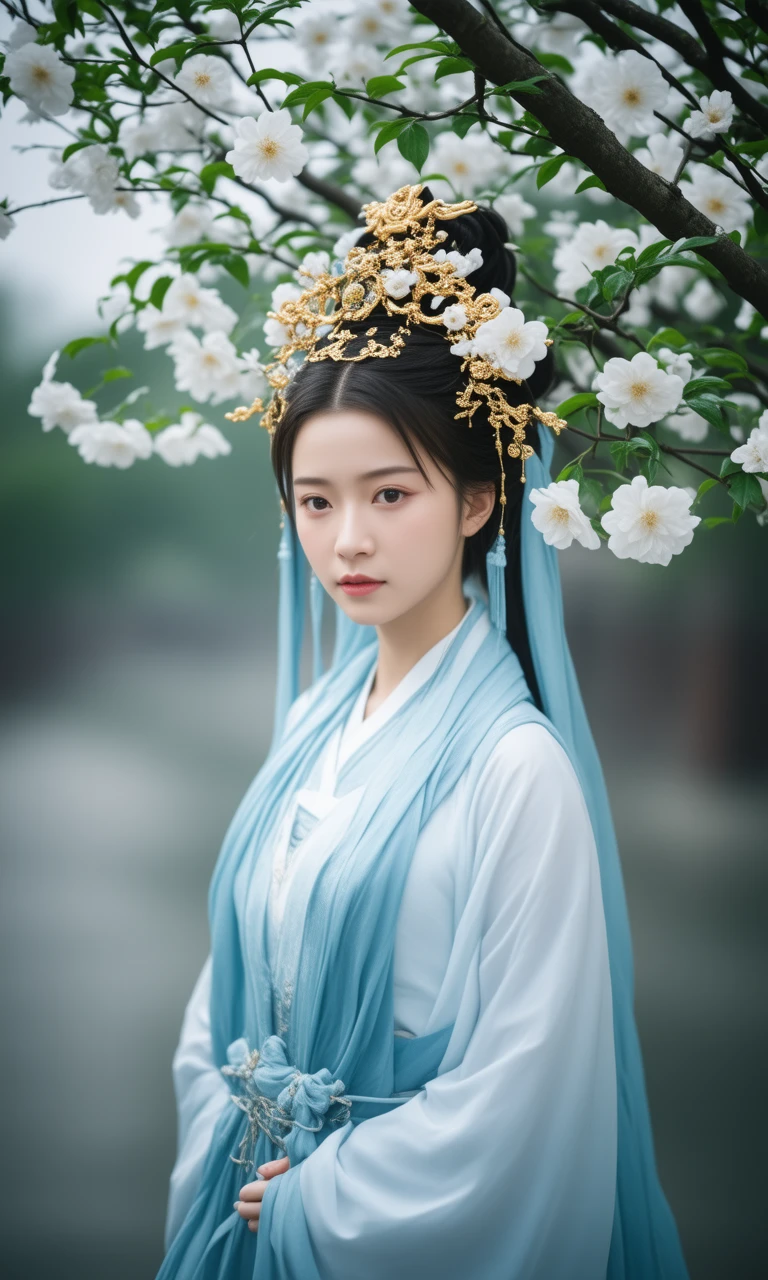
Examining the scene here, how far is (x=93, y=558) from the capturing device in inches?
92.6

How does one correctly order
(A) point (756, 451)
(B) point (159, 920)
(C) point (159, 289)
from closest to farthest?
(A) point (756, 451)
(C) point (159, 289)
(B) point (159, 920)

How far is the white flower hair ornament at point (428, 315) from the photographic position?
108 centimetres

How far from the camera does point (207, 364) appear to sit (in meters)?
1.48

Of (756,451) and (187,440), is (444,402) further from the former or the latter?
(187,440)

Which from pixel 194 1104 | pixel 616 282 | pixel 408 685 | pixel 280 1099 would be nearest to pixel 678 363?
pixel 616 282

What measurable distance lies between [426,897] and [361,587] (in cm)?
36

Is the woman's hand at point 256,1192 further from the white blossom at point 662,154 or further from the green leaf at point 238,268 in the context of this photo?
the white blossom at point 662,154

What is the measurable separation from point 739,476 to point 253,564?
1.52m

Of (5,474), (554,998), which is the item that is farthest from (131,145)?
(554,998)

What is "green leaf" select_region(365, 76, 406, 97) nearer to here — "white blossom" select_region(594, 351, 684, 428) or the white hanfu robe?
"white blossom" select_region(594, 351, 684, 428)

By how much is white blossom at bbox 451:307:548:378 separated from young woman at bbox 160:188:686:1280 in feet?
0.08

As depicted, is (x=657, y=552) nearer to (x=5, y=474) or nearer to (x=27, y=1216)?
(x=5, y=474)

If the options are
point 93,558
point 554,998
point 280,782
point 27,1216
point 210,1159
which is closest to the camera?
point 554,998

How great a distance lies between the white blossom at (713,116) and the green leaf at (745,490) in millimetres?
360
